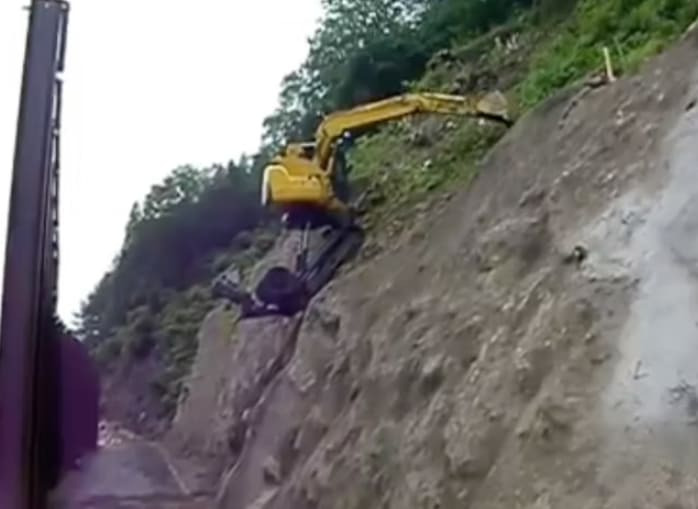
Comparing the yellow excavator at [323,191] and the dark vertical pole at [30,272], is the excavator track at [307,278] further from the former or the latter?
the dark vertical pole at [30,272]

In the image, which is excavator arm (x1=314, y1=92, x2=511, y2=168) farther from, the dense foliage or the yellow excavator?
the dense foliage

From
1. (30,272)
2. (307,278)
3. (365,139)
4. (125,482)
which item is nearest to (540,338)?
(30,272)

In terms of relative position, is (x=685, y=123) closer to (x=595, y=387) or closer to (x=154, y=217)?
(x=595, y=387)

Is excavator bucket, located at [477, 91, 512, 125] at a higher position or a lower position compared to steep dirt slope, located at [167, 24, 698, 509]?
higher

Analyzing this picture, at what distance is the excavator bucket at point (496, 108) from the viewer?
785cm

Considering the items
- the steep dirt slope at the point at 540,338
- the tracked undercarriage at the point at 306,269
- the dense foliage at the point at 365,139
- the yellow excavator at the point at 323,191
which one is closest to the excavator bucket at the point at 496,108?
the yellow excavator at the point at 323,191

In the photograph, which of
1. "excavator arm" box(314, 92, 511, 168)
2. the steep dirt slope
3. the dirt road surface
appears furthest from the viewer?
"excavator arm" box(314, 92, 511, 168)

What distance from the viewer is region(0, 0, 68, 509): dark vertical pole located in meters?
2.70

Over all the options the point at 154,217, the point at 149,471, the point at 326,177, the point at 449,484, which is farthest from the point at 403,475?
the point at 154,217

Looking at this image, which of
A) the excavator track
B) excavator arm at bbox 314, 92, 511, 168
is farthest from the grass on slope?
the excavator track

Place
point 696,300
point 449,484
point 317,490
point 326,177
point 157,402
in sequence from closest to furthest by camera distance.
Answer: point 696,300
point 449,484
point 317,490
point 326,177
point 157,402

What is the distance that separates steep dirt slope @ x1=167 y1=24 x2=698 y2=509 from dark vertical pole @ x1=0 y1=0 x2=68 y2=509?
1.33 m

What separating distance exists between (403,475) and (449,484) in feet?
1.67

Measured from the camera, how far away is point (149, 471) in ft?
32.3
